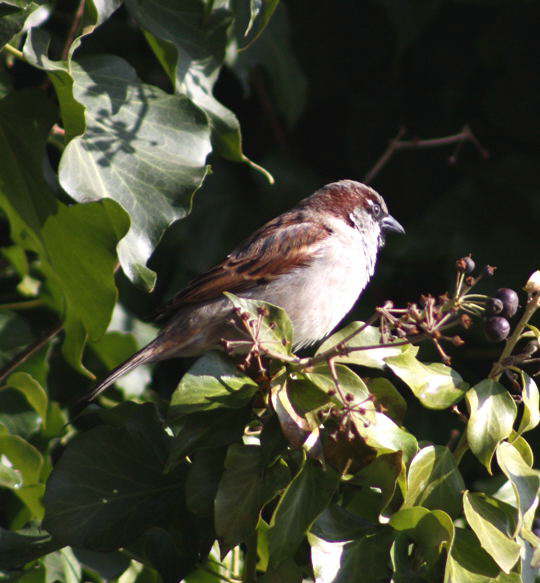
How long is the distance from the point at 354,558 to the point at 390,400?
32 centimetres

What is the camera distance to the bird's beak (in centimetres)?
321

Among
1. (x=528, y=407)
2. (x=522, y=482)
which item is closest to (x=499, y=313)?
(x=528, y=407)

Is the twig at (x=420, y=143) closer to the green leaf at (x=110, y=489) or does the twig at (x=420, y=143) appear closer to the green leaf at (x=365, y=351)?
the green leaf at (x=365, y=351)

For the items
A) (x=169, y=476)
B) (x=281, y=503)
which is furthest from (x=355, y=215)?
(x=281, y=503)

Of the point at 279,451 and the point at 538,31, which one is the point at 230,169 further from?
the point at 279,451

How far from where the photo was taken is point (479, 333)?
3.18m

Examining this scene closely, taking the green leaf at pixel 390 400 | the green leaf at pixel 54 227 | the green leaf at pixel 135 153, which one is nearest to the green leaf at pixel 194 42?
the green leaf at pixel 135 153

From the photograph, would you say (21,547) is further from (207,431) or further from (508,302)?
(508,302)

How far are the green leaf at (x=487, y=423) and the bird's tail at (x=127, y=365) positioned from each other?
1.21m

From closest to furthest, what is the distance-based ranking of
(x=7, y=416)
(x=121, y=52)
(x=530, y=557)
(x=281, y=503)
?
1. (x=281, y=503)
2. (x=530, y=557)
3. (x=7, y=416)
4. (x=121, y=52)

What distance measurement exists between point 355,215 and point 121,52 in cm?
106

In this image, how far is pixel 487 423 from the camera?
5.00ft

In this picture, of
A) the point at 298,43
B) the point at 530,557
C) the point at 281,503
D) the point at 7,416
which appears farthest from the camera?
the point at 298,43

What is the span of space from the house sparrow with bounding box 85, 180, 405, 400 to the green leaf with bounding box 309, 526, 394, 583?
3.90ft
